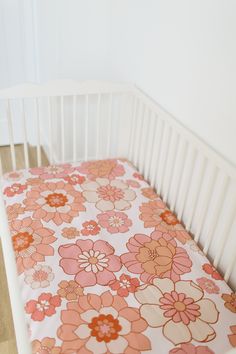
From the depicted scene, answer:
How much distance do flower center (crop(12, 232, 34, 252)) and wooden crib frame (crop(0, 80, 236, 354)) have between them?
0.06 metres

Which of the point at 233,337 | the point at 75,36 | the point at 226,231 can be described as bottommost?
the point at 233,337

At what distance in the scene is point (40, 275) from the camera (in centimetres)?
117

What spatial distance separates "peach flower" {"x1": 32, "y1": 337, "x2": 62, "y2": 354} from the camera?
957 mm

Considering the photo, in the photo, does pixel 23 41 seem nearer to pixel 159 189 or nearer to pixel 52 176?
pixel 52 176

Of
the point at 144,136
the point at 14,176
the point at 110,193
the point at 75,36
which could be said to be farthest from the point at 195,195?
the point at 75,36

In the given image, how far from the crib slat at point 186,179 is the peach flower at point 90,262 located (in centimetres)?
40

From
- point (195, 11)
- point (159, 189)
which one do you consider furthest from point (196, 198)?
point (195, 11)

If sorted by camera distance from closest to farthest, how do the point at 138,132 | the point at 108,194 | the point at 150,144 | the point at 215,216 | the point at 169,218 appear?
the point at 215,216, the point at 169,218, the point at 108,194, the point at 150,144, the point at 138,132

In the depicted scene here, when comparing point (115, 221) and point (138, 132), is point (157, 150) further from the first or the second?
point (115, 221)

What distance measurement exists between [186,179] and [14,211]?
2.45 feet

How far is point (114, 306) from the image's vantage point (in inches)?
43.4

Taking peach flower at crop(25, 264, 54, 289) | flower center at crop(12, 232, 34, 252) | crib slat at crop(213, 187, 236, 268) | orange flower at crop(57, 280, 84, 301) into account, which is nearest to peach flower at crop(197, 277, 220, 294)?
crib slat at crop(213, 187, 236, 268)

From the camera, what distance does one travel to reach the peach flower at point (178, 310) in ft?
3.44

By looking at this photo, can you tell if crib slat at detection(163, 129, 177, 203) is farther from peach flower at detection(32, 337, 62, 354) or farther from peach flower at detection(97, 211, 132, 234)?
peach flower at detection(32, 337, 62, 354)
